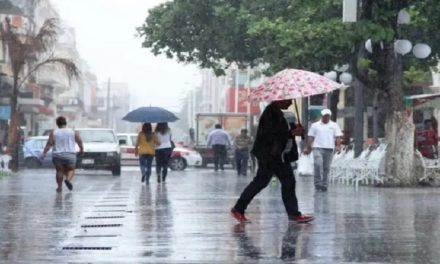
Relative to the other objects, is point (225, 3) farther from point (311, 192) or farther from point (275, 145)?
point (275, 145)

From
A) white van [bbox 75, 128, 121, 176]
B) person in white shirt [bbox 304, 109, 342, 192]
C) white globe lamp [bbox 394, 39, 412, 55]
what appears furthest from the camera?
white van [bbox 75, 128, 121, 176]

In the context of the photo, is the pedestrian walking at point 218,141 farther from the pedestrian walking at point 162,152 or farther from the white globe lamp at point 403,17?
the white globe lamp at point 403,17

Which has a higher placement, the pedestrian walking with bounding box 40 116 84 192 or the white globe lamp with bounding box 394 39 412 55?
the white globe lamp with bounding box 394 39 412 55

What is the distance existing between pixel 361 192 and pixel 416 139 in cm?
486

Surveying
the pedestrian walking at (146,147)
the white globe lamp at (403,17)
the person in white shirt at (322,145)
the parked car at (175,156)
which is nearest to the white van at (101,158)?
the pedestrian walking at (146,147)

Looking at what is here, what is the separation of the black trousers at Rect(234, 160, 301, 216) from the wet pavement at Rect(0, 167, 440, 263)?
0.25 meters

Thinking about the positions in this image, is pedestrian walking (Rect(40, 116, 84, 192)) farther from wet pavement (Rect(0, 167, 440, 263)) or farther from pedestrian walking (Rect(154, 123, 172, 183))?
pedestrian walking (Rect(154, 123, 172, 183))

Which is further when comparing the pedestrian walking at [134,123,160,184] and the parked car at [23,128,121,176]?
the parked car at [23,128,121,176]

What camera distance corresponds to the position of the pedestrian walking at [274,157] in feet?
41.4

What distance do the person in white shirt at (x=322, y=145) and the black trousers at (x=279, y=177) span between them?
782cm

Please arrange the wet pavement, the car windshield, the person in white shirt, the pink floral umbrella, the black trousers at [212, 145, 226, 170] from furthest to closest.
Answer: the black trousers at [212, 145, 226, 170] < the car windshield < the person in white shirt < the pink floral umbrella < the wet pavement

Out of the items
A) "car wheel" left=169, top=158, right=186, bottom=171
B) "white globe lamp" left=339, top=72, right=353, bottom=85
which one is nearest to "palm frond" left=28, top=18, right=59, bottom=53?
"car wheel" left=169, top=158, right=186, bottom=171

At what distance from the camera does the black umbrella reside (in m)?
29.6

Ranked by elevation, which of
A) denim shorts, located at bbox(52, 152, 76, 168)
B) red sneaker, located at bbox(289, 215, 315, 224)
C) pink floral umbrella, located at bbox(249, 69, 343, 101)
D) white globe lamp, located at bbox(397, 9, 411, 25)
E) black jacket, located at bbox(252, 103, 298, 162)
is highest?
white globe lamp, located at bbox(397, 9, 411, 25)
